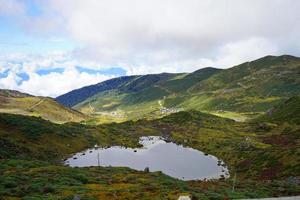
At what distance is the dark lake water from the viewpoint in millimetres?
137500

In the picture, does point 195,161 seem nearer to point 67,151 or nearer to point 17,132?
point 67,151

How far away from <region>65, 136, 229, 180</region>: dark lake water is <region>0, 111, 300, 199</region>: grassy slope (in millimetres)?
5808

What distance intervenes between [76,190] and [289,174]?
6501cm

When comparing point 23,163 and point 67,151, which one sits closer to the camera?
point 23,163

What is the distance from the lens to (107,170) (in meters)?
104

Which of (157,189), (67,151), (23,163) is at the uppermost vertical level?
(67,151)

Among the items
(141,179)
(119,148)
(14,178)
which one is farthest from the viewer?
(119,148)

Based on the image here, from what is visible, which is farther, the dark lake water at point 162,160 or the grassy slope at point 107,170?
the dark lake water at point 162,160

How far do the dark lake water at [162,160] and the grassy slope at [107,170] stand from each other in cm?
581

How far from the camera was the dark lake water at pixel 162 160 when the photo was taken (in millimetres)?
137500

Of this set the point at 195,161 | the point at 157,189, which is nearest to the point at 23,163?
the point at 157,189

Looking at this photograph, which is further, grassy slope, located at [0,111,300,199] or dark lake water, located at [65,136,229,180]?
dark lake water, located at [65,136,229,180]

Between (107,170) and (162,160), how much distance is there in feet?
189

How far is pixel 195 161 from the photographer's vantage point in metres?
157
